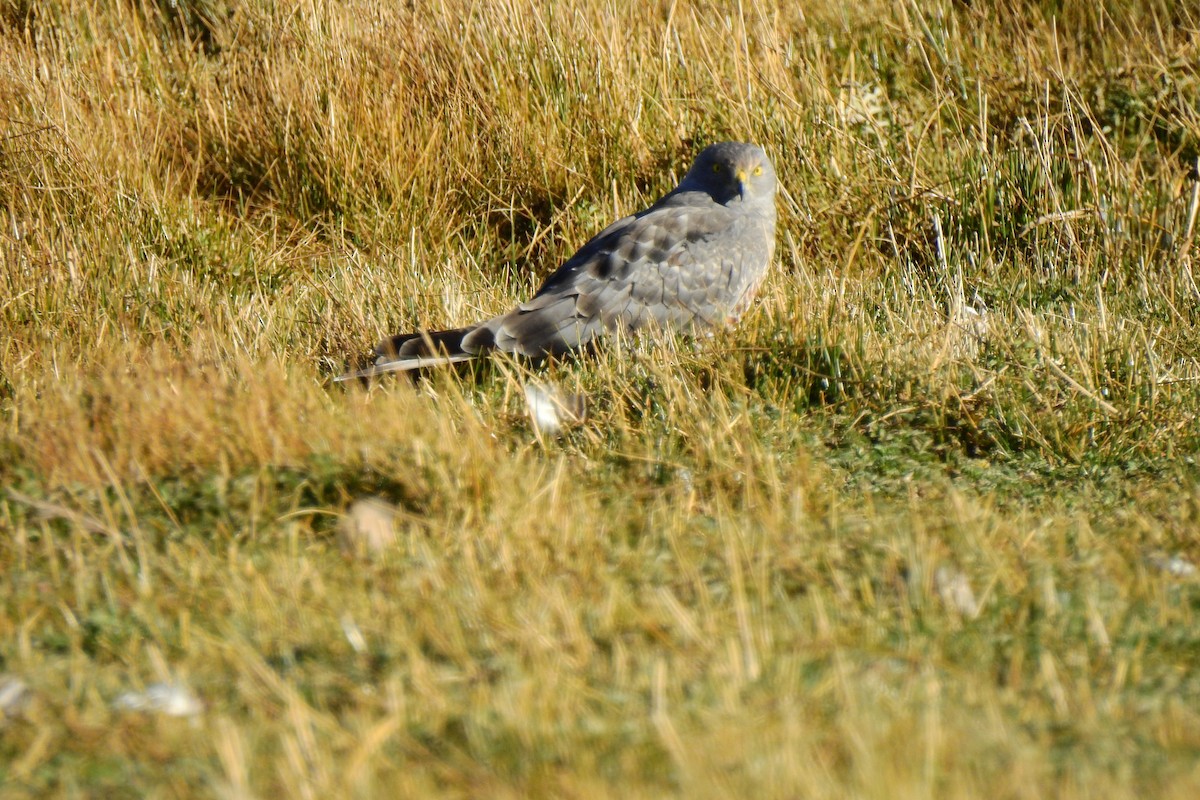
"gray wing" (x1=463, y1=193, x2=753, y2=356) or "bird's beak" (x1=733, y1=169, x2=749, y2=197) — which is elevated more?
"bird's beak" (x1=733, y1=169, x2=749, y2=197)

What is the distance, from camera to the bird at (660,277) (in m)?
4.68

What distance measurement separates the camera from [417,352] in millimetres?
4535

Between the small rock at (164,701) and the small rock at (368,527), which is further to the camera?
the small rock at (368,527)

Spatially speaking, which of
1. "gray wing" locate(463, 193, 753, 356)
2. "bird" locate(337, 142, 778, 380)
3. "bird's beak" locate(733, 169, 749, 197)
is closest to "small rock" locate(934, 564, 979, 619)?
"bird" locate(337, 142, 778, 380)

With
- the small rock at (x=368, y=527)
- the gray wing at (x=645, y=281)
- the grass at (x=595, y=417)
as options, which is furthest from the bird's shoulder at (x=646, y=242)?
the small rock at (x=368, y=527)

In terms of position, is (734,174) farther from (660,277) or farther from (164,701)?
(164,701)

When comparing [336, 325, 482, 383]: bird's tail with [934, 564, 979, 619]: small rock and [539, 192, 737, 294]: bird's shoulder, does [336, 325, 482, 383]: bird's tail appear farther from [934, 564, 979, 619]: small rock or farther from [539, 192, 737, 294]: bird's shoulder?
[934, 564, 979, 619]: small rock

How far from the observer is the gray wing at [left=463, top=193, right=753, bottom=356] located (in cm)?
483

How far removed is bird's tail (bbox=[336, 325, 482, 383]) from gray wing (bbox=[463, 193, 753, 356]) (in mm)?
176

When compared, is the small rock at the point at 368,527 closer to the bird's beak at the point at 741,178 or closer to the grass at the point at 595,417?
the grass at the point at 595,417

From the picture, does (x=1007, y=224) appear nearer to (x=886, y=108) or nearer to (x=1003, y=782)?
(x=886, y=108)

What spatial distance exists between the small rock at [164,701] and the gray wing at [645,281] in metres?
2.53

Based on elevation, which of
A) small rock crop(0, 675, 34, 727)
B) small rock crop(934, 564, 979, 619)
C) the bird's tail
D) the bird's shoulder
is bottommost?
the bird's tail

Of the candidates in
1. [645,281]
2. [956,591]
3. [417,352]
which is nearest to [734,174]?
[645,281]
